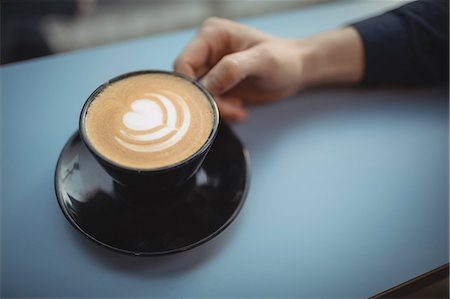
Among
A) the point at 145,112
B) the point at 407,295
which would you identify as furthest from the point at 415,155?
the point at 145,112

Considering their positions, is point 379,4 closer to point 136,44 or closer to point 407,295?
point 136,44

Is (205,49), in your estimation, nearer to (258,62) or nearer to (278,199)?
(258,62)

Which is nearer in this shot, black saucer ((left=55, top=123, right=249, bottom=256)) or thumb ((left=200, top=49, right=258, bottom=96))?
black saucer ((left=55, top=123, right=249, bottom=256))

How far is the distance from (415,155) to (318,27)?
39cm

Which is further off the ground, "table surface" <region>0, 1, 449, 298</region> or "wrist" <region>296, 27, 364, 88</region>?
"wrist" <region>296, 27, 364, 88</region>

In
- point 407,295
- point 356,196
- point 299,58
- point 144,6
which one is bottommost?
point 407,295

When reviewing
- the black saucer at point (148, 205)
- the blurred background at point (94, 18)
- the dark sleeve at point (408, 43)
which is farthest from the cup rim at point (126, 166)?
the blurred background at point (94, 18)

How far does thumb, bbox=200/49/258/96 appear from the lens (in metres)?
0.70

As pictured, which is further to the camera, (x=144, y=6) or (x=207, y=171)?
(x=144, y=6)

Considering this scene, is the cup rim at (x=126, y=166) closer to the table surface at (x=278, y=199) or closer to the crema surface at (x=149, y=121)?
the crema surface at (x=149, y=121)

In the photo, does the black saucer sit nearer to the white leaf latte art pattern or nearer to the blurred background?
the white leaf latte art pattern

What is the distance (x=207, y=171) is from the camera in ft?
2.33

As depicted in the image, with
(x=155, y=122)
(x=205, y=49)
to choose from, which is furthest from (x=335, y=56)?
(x=155, y=122)

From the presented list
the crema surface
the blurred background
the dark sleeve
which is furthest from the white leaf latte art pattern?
the blurred background
